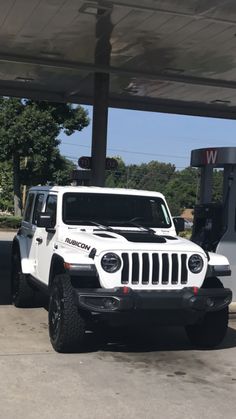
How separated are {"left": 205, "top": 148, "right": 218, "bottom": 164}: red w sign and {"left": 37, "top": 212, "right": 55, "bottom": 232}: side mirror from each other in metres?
3.16

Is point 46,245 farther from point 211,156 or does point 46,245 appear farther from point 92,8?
point 92,8

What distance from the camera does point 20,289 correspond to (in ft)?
28.8

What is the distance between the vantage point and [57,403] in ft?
16.1

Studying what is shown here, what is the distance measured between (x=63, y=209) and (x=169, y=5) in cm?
447

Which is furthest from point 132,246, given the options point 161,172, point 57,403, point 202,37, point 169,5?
point 161,172

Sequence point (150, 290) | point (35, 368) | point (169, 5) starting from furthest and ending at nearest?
point (169, 5), point (150, 290), point (35, 368)

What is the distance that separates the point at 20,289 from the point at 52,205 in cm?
162

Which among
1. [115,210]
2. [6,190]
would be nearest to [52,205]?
[115,210]

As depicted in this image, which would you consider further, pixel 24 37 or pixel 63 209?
pixel 24 37

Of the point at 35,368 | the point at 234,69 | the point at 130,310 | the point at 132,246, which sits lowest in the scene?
the point at 35,368

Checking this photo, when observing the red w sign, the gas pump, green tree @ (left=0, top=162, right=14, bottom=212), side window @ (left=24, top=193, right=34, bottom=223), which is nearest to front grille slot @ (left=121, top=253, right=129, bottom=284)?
side window @ (left=24, top=193, right=34, bottom=223)

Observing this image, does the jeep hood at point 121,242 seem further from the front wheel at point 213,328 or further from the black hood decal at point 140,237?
the front wheel at point 213,328

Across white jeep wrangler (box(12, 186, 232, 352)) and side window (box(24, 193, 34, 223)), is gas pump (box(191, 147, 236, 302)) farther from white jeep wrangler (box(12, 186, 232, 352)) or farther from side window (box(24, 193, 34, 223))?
side window (box(24, 193, 34, 223))

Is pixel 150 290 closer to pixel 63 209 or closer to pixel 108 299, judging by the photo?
pixel 108 299
